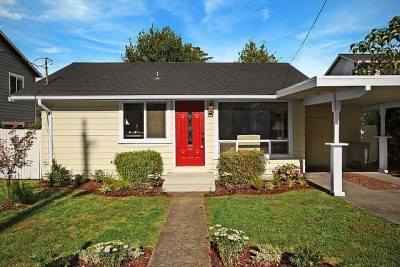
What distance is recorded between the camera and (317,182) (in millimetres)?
8789

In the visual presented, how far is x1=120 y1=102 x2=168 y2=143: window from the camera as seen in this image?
9.88 metres

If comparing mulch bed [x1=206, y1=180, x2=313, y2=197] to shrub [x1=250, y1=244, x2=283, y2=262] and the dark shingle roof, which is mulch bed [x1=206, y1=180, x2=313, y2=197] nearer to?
the dark shingle roof

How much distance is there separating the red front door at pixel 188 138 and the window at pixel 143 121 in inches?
19.2

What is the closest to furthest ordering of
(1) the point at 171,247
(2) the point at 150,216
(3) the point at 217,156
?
(1) the point at 171,247 → (2) the point at 150,216 → (3) the point at 217,156

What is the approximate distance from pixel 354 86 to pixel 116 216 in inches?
235

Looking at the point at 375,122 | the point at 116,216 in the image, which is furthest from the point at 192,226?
the point at 375,122

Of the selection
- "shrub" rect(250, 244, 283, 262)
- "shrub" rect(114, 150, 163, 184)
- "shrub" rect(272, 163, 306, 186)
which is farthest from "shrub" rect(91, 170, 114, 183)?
"shrub" rect(250, 244, 283, 262)

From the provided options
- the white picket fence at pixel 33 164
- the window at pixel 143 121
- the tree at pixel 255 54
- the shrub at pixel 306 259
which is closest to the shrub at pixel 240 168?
the window at pixel 143 121

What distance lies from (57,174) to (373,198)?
29.6ft

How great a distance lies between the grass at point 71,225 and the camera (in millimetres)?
4191

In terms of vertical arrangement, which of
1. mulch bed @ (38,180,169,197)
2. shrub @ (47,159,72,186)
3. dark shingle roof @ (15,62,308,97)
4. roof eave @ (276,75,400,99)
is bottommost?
mulch bed @ (38,180,169,197)

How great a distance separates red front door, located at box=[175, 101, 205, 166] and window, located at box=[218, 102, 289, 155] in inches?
29.1

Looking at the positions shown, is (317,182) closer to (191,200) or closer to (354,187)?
(354,187)

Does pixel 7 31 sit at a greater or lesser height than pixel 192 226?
greater
